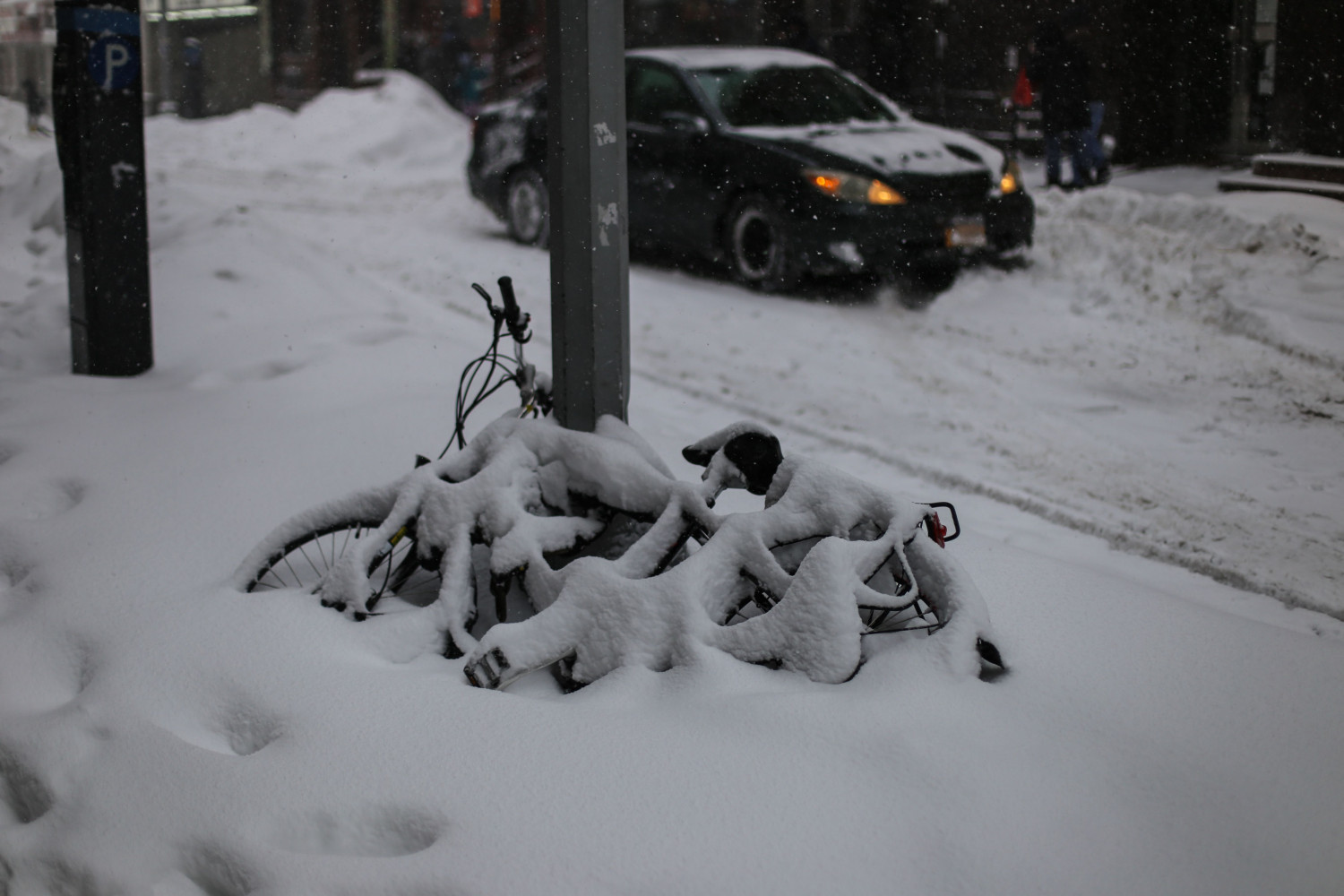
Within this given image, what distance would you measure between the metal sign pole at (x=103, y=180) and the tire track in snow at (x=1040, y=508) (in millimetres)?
2856

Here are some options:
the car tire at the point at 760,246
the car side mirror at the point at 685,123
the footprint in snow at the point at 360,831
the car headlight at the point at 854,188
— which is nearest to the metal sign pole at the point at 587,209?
the footprint in snow at the point at 360,831

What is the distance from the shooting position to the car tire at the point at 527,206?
31.9 feet

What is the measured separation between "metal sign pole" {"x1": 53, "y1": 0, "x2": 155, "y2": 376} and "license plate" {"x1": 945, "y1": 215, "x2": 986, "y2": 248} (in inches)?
189

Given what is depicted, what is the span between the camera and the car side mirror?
331 inches

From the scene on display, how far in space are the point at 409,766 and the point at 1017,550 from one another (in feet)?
7.18

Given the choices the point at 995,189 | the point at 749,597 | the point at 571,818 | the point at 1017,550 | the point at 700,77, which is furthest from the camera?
the point at 700,77

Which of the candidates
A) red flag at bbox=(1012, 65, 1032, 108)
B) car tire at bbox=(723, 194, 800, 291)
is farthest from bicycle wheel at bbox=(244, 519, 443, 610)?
red flag at bbox=(1012, 65, 1032, 108)

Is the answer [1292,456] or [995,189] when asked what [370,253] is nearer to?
[995,189]

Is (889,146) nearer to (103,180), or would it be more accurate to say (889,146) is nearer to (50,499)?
(103,180)

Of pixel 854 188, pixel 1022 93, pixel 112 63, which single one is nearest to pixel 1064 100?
pixel 1022 93

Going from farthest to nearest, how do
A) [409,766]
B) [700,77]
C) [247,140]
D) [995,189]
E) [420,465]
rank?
[247,140] < [700,77] < [995,189] < [420,465] < [409,766]

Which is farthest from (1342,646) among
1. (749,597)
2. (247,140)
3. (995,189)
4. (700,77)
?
(247,140)

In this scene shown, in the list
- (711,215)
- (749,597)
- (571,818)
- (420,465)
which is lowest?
(571,818)

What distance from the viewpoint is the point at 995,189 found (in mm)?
7969
